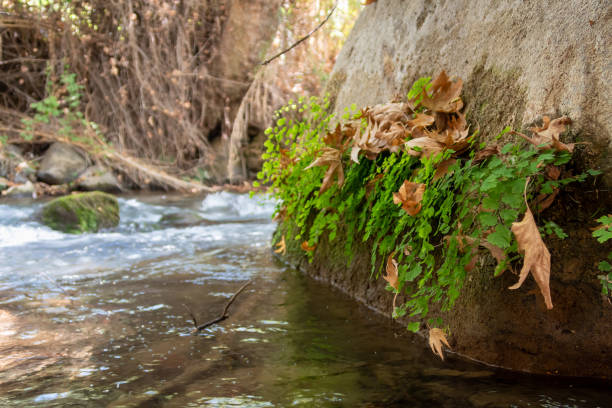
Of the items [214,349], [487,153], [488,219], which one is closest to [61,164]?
[214,349]

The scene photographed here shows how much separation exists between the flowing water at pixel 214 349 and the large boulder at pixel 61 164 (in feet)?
21.5

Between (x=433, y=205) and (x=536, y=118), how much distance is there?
0.53 meters

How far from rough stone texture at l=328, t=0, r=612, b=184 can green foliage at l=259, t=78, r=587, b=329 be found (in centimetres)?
19

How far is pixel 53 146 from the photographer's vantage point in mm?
10617

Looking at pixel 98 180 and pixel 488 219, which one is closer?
pixel 488 219

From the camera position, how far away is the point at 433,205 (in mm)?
2143

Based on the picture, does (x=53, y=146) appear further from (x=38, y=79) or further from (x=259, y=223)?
(x=259, y=223)

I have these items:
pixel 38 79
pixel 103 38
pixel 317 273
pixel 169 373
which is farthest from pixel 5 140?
pixel 169 373

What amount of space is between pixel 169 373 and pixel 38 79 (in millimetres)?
10833

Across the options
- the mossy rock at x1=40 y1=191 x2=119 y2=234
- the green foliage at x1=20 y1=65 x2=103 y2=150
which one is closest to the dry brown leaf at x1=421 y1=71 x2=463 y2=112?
the mossy rock at x1=40 y1=191 x2=119 y2=234

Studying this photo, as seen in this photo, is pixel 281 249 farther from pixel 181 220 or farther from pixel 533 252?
pixel 181 220

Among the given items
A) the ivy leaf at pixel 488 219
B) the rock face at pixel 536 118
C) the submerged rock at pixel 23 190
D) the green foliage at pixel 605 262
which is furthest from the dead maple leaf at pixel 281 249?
the submerged rock at pixel 23 190

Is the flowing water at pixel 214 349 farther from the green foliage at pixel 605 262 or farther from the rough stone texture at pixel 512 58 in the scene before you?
the rough stone texture at pixel 512 58

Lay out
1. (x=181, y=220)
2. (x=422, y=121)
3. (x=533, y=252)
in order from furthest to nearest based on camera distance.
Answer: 1. (x=181, y=220)
2. (x=422, y=121)
3. (x=533, y=252)
